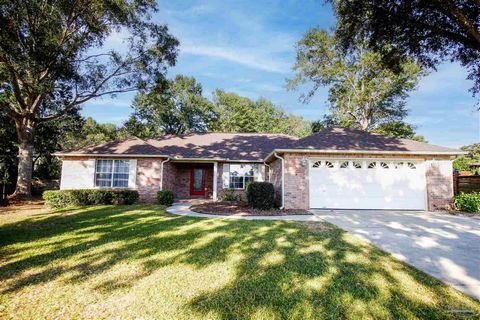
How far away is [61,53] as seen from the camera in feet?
41.3

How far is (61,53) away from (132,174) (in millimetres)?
7307

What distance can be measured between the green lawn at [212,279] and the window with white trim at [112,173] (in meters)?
7.96

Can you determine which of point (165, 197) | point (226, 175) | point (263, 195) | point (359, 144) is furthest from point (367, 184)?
point (165, 197)

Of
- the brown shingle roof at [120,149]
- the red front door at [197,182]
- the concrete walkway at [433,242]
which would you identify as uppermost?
the brown shingle roof at [120,149]

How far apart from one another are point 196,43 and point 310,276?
14.1 metres

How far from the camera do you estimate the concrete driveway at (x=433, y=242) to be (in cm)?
387

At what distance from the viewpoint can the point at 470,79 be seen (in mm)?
7023

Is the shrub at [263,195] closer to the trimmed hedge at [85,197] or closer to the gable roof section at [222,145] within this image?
the gable roof section at [222,145]

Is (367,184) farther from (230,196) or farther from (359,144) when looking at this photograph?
(230,196)

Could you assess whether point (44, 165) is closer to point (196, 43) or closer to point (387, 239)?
point (196, 43)

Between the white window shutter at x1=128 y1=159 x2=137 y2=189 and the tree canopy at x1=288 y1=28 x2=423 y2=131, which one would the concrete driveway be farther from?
the tree canopy at x1=288 y1=28 x2=423 y2=131

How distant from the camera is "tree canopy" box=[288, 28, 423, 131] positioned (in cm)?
2309

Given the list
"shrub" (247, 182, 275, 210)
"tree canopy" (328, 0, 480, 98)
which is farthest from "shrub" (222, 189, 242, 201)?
"tree canopy" (328, 0, 480, 98)

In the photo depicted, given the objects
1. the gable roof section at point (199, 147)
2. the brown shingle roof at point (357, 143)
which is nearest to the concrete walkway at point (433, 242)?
the brown shingle roof at point (357, 143)
